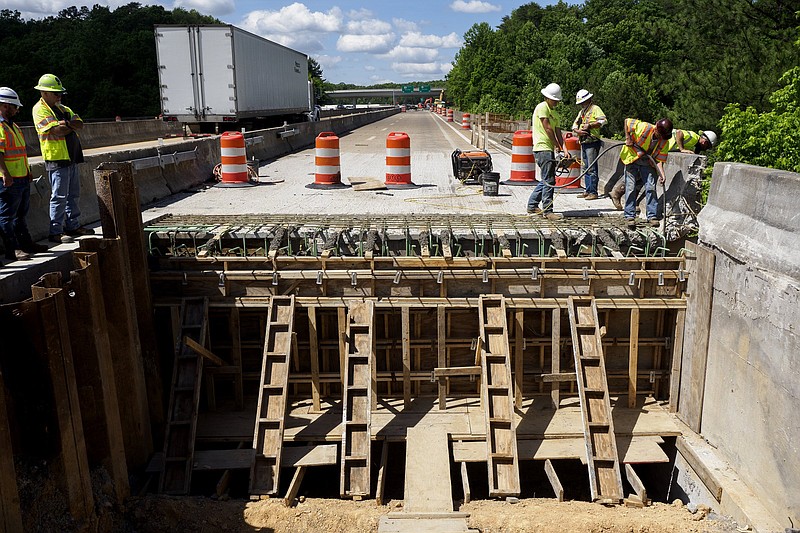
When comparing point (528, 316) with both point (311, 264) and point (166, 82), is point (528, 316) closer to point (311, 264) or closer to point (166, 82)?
point (311, 264)

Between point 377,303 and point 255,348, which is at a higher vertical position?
point 377,303

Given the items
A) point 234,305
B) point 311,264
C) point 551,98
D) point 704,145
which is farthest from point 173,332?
point 704,145

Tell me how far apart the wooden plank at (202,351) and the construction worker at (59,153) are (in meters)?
1.95

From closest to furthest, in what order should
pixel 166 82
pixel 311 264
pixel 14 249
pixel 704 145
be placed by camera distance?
pixel 14 249 < pixel 311 264 < pixel 704 145 < pixel 166 82

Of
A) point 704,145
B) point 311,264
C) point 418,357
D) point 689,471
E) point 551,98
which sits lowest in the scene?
point 689,471

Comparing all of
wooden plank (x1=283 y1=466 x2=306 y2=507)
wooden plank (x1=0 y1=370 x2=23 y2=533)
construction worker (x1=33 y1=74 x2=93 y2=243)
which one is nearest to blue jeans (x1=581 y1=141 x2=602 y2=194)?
wooden plank (x1=283 y1=466 x2=306 y2=507)

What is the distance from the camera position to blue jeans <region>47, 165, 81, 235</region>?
27.2ft

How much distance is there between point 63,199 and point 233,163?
588 centimetres

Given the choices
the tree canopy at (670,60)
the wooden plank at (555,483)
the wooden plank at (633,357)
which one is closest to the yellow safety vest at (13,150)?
the wooden plank at (555,483)

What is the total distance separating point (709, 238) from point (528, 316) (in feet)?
8.15

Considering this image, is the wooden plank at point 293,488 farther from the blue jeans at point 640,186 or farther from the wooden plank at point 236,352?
the blue jeans at point 640,186

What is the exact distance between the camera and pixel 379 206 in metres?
11.6

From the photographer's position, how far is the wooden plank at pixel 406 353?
8.68 metres

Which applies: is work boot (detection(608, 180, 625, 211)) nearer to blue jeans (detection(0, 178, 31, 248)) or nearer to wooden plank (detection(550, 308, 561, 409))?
wooden plank (detection(550, 308, 561, 409))
